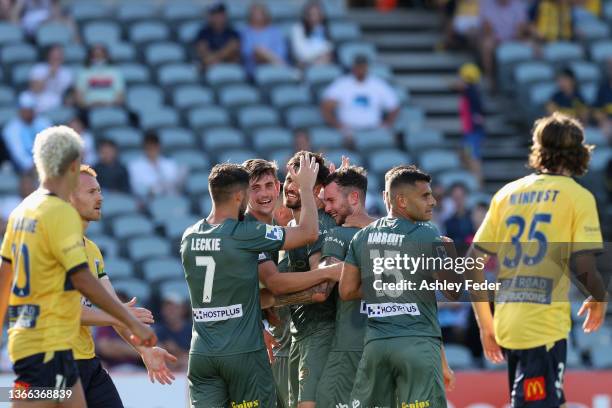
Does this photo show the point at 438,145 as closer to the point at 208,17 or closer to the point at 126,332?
the point at 208,17

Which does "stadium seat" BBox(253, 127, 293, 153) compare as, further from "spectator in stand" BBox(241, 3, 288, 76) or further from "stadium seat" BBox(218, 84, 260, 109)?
"spectator in stand" BBox(241, 3, 288, 76)

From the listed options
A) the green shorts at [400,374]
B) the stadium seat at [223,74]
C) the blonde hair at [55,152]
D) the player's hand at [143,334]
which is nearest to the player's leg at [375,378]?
the green shorts at [400,374]

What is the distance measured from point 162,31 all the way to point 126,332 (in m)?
10.5

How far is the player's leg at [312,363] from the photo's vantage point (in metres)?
9.79

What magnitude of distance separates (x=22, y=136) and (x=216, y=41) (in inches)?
154

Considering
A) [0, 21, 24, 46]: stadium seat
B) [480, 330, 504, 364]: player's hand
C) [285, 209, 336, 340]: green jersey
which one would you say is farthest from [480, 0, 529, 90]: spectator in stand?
[480, 330, 504, 364]: player's hand

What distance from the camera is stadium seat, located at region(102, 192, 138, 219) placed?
1658 cm

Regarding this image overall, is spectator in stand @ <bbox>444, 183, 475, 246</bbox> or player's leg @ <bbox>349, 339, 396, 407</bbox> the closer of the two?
player's leg @ <bbox>349, 339, 396, 407</bbox>

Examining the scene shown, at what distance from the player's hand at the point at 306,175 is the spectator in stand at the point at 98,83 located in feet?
29.5

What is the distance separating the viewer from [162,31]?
19.8 meters

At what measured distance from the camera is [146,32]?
64.5 ft

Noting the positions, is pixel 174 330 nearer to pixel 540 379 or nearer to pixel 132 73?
pixel 132 73

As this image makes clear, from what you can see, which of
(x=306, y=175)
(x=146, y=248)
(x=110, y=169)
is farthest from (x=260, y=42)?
(x=306, y=175)

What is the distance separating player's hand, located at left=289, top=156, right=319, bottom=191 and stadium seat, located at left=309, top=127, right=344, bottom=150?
8347 millimetres
